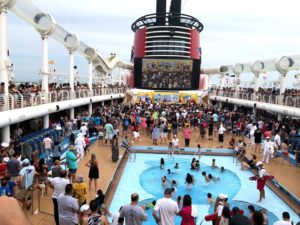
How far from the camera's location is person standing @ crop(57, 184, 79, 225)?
518cm

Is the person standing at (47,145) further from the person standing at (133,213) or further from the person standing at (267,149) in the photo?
the person standing at (267,149)

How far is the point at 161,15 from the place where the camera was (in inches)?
1822

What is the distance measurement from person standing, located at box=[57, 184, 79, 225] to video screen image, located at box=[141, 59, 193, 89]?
124ft

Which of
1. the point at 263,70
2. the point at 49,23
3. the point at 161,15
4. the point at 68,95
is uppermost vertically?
the point at 161,15

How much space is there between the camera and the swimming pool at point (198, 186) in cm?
951

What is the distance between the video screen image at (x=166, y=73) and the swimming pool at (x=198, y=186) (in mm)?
28159

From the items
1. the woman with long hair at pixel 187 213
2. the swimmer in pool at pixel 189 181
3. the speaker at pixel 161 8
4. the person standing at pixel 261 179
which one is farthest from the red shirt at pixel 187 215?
the speaker at pixel 161 8

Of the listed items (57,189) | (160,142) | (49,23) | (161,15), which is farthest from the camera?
(161,15)

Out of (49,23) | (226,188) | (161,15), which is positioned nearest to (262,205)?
(226,188)

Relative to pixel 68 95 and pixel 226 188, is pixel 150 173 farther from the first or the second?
pixel 68 95

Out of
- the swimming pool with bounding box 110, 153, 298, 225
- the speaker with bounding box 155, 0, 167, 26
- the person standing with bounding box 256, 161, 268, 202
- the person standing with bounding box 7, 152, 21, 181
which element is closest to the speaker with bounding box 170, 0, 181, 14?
the speaker with bounding box 155, 0, 167, 26

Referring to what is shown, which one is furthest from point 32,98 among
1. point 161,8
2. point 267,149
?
point 161,8

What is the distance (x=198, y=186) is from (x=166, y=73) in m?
32.4

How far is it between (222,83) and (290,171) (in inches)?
1030
